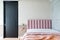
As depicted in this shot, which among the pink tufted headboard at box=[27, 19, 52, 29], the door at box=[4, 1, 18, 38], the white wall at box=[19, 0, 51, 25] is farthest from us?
the door at box=[4, 1, 18, 38]

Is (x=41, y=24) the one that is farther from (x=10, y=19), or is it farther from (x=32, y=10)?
(x=10, y=19)

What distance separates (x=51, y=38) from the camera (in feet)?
9.58

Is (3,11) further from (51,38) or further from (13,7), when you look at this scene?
(51,38)

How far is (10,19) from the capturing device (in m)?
6.30

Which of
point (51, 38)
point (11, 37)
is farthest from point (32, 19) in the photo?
point (51, 38)

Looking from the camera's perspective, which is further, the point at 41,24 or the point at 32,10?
the point at 32,10

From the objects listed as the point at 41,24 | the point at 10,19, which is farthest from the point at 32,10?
the point at 10,19

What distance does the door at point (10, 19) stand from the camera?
20.4 feet

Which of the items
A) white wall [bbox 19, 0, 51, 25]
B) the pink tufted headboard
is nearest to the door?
white wall [bbox 19, 0, 51, 25]

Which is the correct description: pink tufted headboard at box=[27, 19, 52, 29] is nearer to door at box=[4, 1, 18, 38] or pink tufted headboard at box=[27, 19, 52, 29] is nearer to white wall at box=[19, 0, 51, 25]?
white wall at box=[19, 0, 51, 25]

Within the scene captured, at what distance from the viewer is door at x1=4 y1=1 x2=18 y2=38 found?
6.23 metres

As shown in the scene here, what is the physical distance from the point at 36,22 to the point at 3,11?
185cm

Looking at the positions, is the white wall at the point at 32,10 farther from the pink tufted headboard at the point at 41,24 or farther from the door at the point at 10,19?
the door at the point at 10,19

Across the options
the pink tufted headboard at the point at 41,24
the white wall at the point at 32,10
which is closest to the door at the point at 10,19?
the white wall at the point at 32,10
